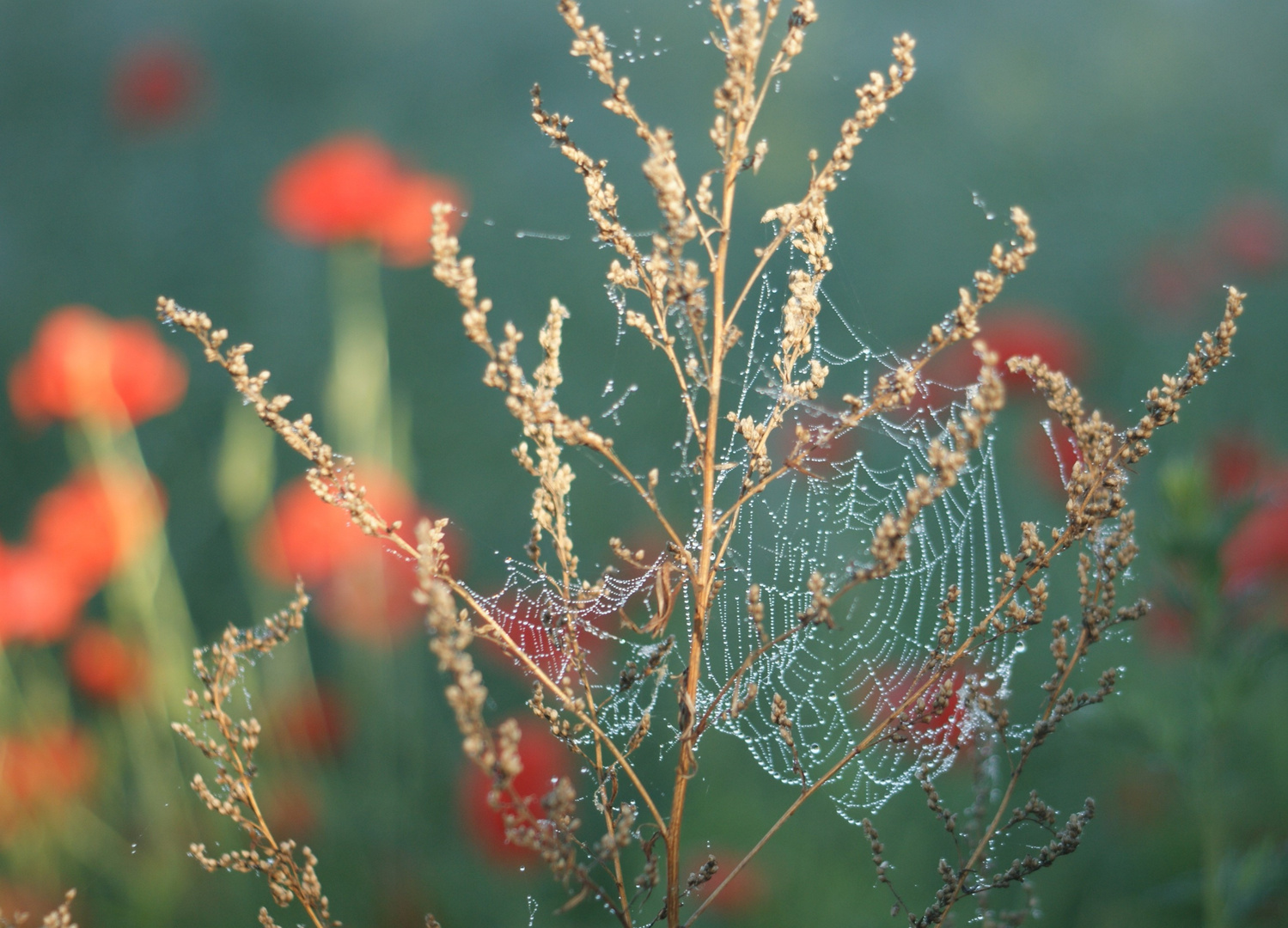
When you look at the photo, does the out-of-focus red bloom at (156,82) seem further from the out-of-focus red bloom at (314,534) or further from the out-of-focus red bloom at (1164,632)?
the out-of-focus red bloom at (1164,632)

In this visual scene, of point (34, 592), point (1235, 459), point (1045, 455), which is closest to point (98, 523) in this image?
point (34, 592)

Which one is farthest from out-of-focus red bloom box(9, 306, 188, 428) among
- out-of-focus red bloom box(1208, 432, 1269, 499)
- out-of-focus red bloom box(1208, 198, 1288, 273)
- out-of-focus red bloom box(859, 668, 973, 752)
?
out-of-focus red bloom box(1208, 198, 1288, 273)

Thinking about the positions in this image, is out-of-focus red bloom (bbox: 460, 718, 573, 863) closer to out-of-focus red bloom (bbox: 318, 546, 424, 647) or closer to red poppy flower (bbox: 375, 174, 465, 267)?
out-of-focus red bloom (bbox: 318, 546, 424, 647)

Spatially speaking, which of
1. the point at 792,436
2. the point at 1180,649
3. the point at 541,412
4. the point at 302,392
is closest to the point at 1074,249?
the point at 792,436

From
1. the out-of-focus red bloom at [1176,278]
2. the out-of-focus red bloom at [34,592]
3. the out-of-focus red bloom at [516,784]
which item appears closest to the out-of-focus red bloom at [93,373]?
the out-of-focus red bloom at [34,592]

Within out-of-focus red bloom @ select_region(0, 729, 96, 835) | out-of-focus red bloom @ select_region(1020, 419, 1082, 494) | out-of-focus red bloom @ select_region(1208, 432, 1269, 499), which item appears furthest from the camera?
out-of-focus red bloom @ select_region(1020, 419, 1082, 494)
